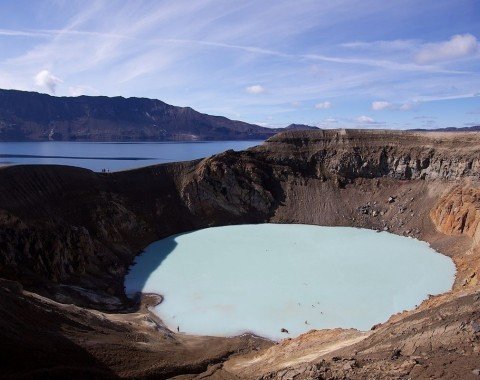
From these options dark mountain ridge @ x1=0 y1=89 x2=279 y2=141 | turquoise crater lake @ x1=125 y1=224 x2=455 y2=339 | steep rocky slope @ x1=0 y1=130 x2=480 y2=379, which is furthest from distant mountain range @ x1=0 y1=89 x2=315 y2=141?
turquoise crater lake @ x1=125 y1=224 x2=455 y2=339

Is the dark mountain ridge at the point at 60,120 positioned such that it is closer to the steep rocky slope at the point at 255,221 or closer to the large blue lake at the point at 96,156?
the large blue lake at the point at 96,156

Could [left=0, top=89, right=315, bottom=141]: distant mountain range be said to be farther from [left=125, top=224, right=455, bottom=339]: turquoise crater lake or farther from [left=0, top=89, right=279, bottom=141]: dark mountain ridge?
[left=125, top=224, right=455, bottom=339]: turquoise crater lake

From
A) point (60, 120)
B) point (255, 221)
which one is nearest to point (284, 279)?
point (255, 221)

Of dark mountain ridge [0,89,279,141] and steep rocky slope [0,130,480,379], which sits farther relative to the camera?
dark mountain ridge [0,89,279,141]

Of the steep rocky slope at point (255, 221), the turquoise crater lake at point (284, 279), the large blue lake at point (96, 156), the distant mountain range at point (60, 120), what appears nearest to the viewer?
the steep rocky slope at point (255, 221)

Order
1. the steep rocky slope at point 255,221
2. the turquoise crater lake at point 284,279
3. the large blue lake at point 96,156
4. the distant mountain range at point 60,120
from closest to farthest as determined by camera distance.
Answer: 1. the steep rocky slope at point 255,221
2. the turquoise crater lake at point 284,279
3. the large blue lake at point 96,156
4. the distant mountain range at point 60,120

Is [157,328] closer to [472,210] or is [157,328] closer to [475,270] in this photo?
[475,270]

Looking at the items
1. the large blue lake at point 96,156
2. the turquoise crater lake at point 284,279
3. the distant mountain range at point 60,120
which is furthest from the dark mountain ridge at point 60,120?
the turquoise crater lake at point 284,279
